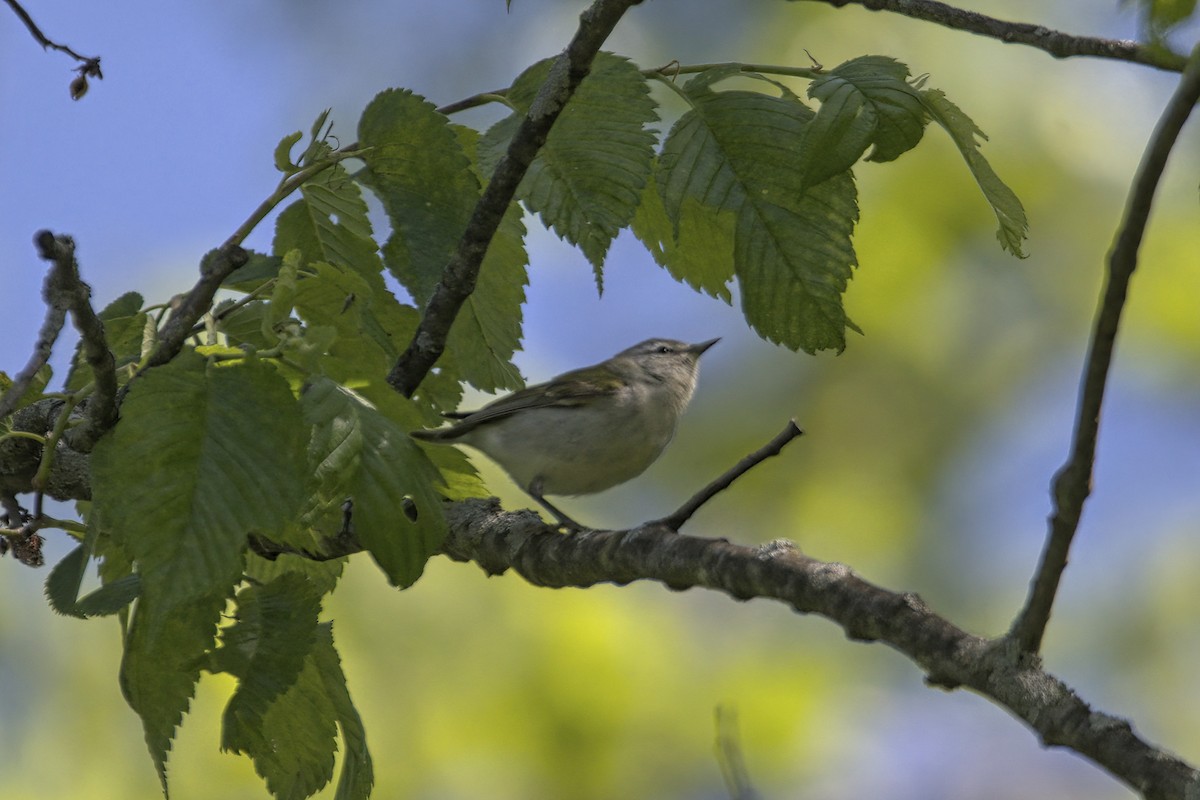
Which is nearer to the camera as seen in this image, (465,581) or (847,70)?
(847,70)

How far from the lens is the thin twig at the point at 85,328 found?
173cm

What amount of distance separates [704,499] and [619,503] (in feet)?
25.1

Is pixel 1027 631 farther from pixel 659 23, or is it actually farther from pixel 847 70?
pixel 659 23

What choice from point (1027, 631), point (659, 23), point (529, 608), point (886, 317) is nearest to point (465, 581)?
point (529, 608)

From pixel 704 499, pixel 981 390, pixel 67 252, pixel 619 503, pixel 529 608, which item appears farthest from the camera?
pixel 981 390

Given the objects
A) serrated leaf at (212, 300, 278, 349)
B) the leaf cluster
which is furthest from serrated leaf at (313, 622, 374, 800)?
serrated leaf at (212, 300, 278, 349)

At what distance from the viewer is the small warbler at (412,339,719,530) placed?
4.88 m

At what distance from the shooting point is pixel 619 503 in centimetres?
959

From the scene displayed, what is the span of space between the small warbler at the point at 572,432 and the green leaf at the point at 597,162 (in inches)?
91.4

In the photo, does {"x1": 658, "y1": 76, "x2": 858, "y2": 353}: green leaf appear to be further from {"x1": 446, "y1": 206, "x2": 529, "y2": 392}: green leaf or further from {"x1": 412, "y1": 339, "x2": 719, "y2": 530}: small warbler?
{"x1": 412, "y1": 339, "x2": 719, "y2": 530}: small warbler

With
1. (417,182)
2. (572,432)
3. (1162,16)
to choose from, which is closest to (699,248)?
(417,182)

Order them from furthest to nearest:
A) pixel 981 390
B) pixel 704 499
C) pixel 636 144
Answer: pixel 981 390 < pixel 636 144 < pixel 704 499

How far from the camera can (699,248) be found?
2.72 m

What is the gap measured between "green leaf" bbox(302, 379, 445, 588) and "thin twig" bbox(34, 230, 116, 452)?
1.13 feet
